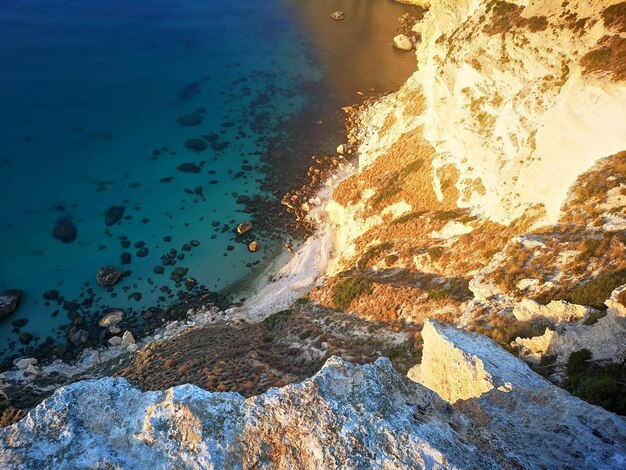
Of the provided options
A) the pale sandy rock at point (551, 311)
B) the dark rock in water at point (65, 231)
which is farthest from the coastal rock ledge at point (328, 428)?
the dark rock in water at point (65, 231)

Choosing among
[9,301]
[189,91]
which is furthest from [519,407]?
[189,91]

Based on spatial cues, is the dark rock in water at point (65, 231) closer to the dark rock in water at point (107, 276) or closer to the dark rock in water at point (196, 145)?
the dark rock in water at point (107, 276)

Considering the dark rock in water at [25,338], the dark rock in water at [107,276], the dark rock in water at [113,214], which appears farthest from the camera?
the dark rock in water at [113,214]

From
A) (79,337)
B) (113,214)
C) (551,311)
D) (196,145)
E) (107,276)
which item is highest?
(551,311)

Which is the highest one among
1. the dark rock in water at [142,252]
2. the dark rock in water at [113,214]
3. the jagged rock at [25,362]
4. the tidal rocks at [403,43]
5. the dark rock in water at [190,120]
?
the tidal rocks at [403,43]

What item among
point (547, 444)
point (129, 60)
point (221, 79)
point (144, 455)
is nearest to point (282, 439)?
point (144, 455)

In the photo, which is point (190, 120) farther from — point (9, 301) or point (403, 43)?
point (403, 43)
